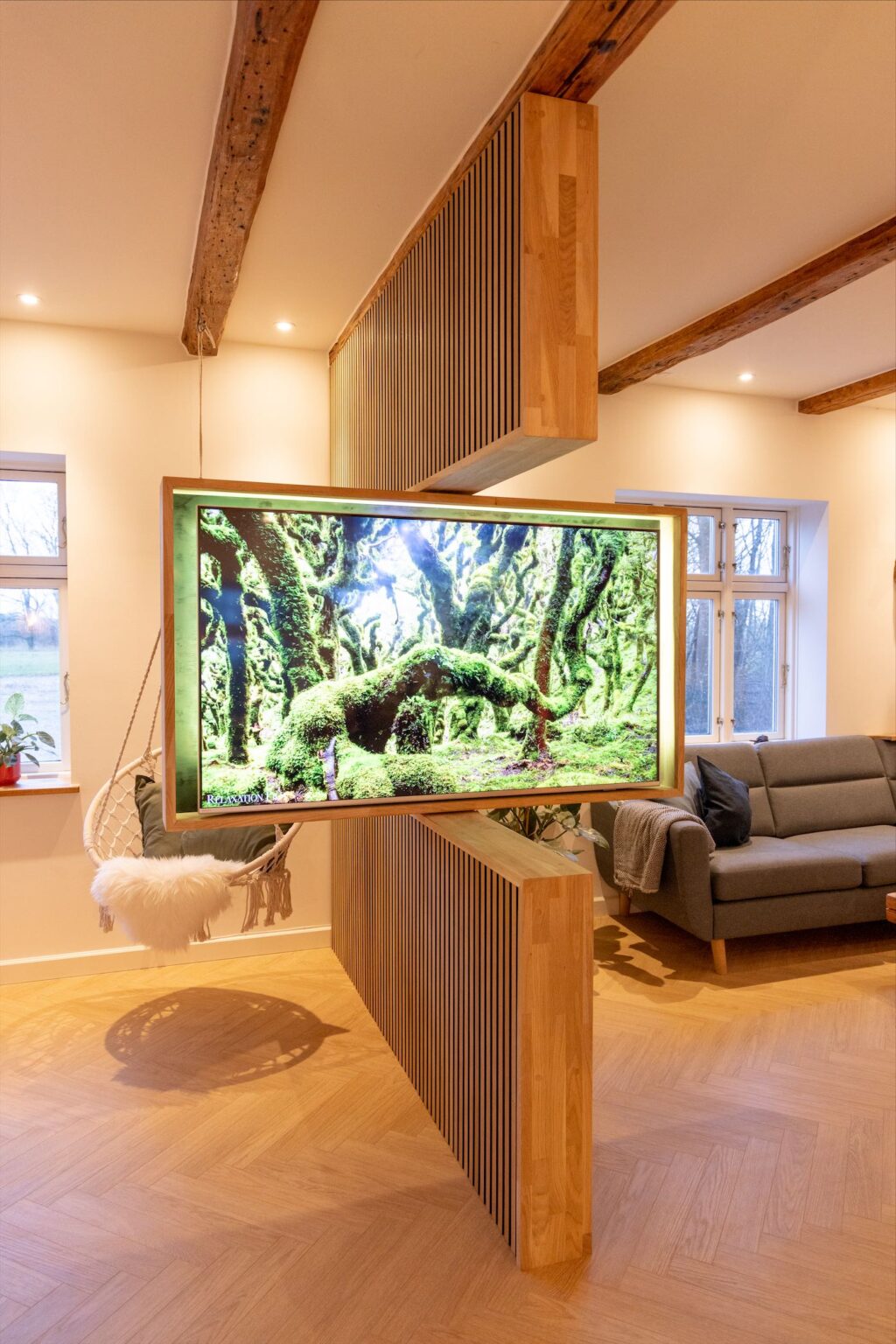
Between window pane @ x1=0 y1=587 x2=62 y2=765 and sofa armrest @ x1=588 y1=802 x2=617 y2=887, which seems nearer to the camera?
window pane @ x1=0 y1=587 x2=62 y2=765

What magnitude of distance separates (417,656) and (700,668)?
3234mm

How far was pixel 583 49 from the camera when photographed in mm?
1864

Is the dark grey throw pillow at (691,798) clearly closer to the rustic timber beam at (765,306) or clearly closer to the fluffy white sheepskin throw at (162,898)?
the rustic timber beam at (765,306)

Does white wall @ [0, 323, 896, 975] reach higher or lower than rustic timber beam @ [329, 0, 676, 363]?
lower

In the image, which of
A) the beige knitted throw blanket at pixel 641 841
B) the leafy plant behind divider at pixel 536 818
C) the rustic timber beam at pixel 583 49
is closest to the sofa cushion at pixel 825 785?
the beige knitted throw blanket at pixel 641 841

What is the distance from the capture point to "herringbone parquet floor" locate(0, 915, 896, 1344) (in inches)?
73.7

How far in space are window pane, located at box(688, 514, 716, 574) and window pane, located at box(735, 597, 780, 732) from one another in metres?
0.29

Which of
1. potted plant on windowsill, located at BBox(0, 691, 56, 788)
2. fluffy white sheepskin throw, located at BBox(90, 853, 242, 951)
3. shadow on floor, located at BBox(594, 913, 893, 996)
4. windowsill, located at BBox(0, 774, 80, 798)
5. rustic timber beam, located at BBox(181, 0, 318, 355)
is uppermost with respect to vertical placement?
rustic timber beam, located at BBox(181, 0, 318, 355)

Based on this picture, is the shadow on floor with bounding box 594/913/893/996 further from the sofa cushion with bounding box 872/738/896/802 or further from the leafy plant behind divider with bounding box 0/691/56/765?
the leafy plant behind divider with bounding box 0/691/56/765

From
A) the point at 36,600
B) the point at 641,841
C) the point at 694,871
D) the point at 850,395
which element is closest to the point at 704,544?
the point at 850,395

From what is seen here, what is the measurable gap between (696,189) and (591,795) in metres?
1.76

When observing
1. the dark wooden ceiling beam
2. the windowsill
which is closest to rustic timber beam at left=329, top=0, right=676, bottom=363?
the dark wooden ceiling beam

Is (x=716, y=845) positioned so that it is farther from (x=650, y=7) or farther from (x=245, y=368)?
(x=650, y=7)

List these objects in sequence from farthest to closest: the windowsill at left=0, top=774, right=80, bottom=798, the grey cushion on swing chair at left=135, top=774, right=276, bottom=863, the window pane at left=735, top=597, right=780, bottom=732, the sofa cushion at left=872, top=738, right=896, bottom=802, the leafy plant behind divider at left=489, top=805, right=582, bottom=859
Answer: the window pane at left=735, top=597, right=780, bottom=732, the sofa cushion at left=872, top=738, right=896, bottom=802, the leafy plant behind divider at left=489, top=805, right=582, bottom=859, the windowsill at left=0, top=774, right=80, bottom=798, the grey cushion on swing chair at left=135, top=774, right=276, bottom=863
